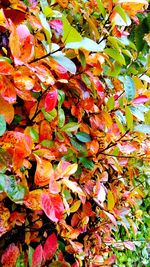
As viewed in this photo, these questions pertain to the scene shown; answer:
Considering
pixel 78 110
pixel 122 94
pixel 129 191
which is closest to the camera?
pixel 78 110

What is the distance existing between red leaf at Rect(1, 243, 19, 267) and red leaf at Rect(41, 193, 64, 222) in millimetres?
255

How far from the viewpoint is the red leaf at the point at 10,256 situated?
88cm

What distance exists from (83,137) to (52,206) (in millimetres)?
357

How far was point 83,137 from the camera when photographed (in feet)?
3.41

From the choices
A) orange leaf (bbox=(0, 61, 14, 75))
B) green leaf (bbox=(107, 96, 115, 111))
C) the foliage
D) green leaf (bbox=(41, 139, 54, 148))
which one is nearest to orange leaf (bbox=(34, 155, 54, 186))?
the foliage

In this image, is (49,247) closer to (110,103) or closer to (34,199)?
(34,199)

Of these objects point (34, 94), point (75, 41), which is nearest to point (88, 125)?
point (34, 94)

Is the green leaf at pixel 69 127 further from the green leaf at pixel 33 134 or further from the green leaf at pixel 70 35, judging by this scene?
the green leaf at pixel 70 35

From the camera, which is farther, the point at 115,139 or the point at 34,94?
the point at 115,139

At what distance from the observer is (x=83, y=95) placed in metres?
0.95

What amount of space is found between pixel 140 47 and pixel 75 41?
542 mm

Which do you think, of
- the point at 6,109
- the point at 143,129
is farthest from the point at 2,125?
the point at 143,129

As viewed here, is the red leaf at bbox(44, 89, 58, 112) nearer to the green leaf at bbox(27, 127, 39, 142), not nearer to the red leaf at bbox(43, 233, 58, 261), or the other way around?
the green leaf at bbox(27, 127, 39, 142)

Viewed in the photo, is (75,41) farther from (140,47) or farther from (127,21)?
(140,47)
